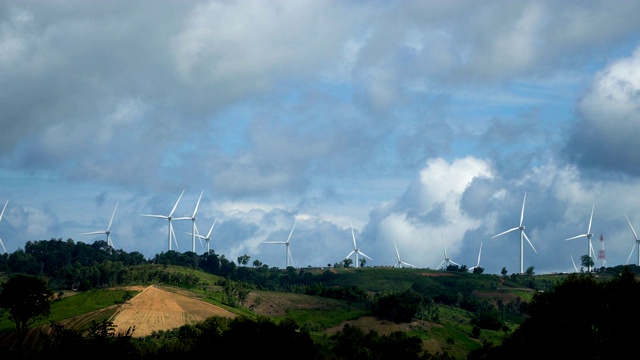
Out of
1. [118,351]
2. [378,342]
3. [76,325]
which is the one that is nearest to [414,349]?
[378,342]

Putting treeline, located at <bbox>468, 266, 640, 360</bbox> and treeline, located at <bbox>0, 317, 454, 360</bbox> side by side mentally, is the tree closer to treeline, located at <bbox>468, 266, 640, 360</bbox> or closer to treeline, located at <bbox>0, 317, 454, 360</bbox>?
treeline, located at <bbox>0, 317, 454, 360</bbox>

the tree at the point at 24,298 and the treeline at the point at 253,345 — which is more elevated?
the tree at the point at 24,298

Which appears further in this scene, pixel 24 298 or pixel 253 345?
pixel 24 298

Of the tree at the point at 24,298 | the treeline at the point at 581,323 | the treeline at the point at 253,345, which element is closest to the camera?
the treeline at the point at 581,323

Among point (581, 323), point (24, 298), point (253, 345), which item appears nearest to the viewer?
point (581, 323)

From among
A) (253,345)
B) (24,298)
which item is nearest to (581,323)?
(253,345)

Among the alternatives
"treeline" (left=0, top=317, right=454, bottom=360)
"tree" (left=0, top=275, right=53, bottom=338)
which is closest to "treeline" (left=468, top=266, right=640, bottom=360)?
"treeline" (left=0, top=317, right=454, bottom=360)

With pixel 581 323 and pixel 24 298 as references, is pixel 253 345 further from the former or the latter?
pixel 24 298

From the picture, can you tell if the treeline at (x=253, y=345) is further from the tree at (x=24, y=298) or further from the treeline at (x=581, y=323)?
the treeline at (x=581, y=323)

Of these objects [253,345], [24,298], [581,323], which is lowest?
[581,323]

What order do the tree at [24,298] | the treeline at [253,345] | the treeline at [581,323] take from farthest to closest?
the tree at [24,298]
the treeline at [253,345]
the treeline at [581,323]

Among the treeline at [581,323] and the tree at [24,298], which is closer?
the treeline at [581,323]

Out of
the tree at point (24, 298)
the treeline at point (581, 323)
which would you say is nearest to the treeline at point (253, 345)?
the tree at point (24, 298)

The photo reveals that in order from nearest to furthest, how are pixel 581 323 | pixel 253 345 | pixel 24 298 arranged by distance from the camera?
1. pixel 581 323
2. pixel 253 345
3. pixel 24 298
